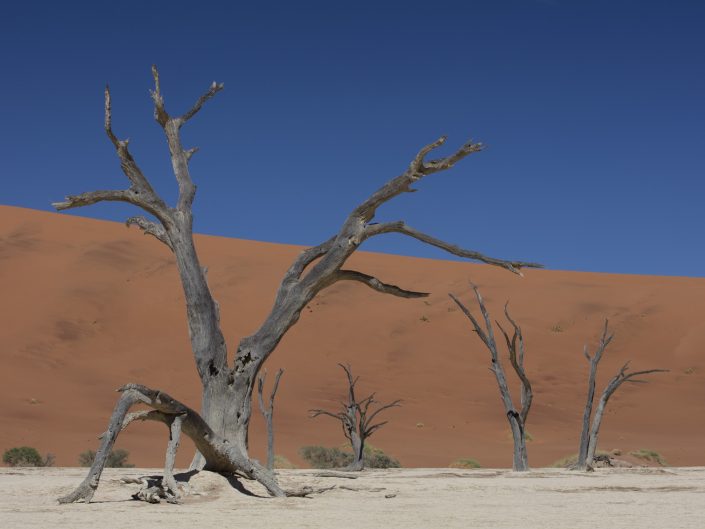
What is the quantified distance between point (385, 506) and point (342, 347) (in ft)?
95.5

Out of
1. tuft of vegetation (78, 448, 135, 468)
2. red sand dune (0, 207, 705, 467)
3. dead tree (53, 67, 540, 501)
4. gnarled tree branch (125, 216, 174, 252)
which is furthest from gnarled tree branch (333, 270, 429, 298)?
Answer: red sand dune (0, 207, 705, 467)

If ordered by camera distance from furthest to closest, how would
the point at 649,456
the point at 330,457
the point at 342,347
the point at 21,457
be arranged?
the point at 342,347 < the point at 649,456 < the point at 330,457 < the point at 21,457

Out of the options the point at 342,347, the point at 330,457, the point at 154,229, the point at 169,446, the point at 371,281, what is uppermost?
the point at 342,347

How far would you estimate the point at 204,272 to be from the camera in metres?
10.1

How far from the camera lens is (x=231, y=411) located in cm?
939

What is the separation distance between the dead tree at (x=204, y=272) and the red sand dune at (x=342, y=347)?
1199 centimetres

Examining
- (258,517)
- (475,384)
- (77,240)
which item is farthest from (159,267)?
(258,517)

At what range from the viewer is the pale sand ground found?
6715mm

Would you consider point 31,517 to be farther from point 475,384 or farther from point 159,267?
point 159,267

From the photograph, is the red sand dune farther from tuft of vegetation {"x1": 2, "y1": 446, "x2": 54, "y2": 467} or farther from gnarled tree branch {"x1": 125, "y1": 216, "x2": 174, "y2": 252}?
gnarled tree branch {"x1": 125, "y1": 216, "x2": 174, "y2": 252}

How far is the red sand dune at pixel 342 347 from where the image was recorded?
26.4 m

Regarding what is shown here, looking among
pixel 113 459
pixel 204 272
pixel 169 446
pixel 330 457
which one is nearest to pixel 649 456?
pixel 330 457

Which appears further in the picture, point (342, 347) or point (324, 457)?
point (342, 347)

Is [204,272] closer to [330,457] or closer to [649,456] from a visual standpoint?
[330,457]
